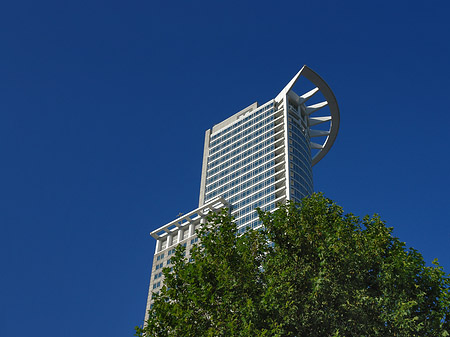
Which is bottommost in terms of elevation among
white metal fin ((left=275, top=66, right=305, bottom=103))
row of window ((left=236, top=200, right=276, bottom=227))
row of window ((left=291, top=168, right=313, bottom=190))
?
row of window ((left=236, top=200, right=276, bottom=227))

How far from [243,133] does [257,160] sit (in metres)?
13.9

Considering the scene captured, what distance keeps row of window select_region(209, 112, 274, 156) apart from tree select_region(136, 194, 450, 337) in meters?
113

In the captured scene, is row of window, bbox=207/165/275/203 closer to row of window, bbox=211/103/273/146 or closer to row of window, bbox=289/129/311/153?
row of window, bbox=289/129/311/153

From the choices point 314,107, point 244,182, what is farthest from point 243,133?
point 314,107

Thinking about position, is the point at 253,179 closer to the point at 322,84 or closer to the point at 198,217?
the point at 198,217

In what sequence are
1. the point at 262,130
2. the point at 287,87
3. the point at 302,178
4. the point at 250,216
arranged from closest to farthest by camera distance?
1. the point at 250,216
2. the point at 302,178
3. the point at 262,130
4. the point at 287,87

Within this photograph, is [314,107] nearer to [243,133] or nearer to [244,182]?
[243,133]

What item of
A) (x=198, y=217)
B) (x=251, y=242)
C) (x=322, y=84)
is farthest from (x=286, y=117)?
(x=251, y=242)

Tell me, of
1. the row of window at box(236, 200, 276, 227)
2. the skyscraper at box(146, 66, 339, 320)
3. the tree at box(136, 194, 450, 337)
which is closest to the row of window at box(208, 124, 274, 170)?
the skyscraper at box(146, 66, 339, 320)

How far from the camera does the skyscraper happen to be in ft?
396

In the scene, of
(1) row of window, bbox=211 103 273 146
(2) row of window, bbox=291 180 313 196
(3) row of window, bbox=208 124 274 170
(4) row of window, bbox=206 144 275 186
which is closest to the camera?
(2) row of window, bbox=291 180 313 196

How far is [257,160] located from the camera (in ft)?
427

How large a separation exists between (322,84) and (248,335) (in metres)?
126

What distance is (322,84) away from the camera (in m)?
140
